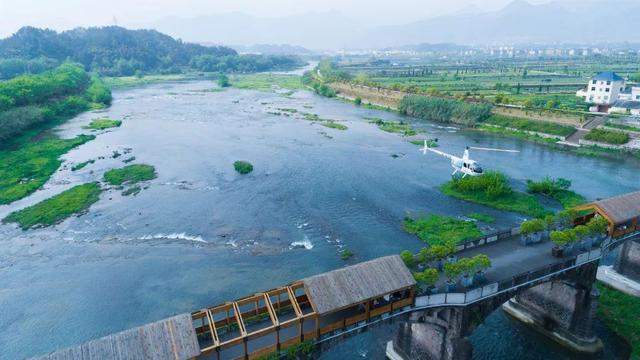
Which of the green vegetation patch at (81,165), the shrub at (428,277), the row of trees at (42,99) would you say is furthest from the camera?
the row of trees at (42,99)

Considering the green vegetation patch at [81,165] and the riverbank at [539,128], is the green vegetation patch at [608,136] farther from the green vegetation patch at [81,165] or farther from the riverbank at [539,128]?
the green vegetation patch at [81,165]

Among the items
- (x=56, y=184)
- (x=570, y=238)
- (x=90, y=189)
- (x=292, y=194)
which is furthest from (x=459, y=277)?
(x=56, y=184)

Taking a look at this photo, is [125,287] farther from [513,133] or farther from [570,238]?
[513,133]

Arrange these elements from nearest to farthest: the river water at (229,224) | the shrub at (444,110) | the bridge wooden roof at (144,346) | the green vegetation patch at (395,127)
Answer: the bridge wooden roof at (144,346), the river water at (229,224), the green vegetation patch at (395,127), the shrub at (444,110)

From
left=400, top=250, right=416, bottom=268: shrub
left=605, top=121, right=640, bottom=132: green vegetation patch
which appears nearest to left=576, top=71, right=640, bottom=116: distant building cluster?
left=605, top=121, right=640, bottom=132: green vegetation patch

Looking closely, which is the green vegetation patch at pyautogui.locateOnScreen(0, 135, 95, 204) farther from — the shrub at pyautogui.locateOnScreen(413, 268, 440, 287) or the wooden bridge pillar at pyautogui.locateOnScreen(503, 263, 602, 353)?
the wooden bridge pillar at pyautogui.locateOnScreen(503, 263, 602, 353)

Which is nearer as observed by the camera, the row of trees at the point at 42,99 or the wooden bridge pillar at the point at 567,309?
the wooden bridge pillar at the point at 567,309

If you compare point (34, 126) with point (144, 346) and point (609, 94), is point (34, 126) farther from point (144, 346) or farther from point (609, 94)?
point (609, 94)

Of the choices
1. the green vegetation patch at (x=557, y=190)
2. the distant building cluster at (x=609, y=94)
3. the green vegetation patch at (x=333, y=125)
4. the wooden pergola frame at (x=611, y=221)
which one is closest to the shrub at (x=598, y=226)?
the wooden pergola frame at (x=611, y=221)
